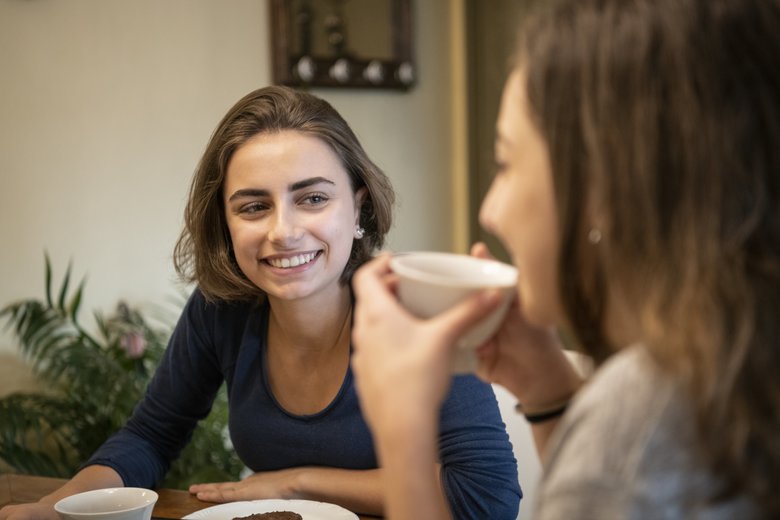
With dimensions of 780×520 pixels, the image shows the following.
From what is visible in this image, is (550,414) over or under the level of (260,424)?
over

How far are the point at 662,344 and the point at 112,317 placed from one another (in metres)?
2.78

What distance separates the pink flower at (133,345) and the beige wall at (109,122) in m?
0.29

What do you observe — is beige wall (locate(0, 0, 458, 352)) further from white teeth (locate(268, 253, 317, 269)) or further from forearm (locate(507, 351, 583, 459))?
forearm (locate(507, 351, 583, 459))

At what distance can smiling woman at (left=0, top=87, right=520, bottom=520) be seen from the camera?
61.8 inches

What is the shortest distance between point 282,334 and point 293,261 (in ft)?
0.74

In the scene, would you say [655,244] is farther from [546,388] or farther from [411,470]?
[546,388]

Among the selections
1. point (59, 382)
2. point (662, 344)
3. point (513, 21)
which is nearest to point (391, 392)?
point (662, 344)

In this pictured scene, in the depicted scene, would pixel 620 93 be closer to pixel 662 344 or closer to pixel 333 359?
pixel 662 344

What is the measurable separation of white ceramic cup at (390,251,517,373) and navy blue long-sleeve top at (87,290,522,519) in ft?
Result: 1.82

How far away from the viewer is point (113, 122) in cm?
316

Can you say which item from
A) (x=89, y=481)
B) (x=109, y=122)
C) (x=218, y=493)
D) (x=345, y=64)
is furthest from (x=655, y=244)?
(x=345, y=64)

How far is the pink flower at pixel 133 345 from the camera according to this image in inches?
116

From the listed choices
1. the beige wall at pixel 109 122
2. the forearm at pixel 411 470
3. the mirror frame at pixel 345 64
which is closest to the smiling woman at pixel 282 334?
the forearm at pixel 411 470

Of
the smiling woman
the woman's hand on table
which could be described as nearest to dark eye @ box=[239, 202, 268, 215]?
the smiling woman
